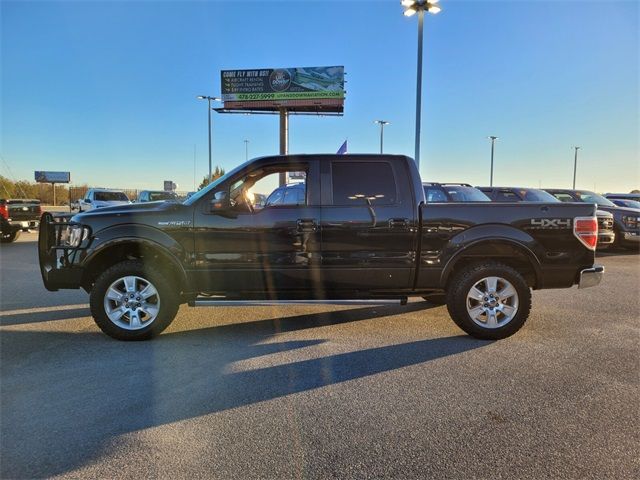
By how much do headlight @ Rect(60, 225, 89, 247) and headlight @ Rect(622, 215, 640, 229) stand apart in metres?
14.5

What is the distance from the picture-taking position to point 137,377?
3.84m

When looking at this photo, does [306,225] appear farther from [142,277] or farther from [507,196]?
[507,196]

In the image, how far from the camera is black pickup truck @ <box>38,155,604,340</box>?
484 centimetres

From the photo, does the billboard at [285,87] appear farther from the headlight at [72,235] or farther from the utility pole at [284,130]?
the headlight at [72,235]

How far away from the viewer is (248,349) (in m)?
4.56

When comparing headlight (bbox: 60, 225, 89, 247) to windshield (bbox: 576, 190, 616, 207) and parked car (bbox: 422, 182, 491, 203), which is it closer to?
parked car (bbox: 422, 182, 491, 203)

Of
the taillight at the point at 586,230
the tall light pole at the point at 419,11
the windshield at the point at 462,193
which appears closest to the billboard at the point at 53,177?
the tall light pole at the point at 419,11

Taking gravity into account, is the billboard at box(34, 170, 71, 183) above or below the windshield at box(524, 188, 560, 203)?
above

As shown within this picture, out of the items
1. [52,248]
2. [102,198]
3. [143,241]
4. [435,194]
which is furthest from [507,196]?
[102,198]

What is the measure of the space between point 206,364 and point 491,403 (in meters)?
2.56

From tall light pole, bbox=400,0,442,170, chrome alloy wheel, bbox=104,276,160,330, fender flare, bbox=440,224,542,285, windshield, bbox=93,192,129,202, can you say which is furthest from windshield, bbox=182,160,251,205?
windshield, bbox=93,192,129,202

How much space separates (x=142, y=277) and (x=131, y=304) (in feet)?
1.07

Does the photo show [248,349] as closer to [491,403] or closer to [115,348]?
[115,348]

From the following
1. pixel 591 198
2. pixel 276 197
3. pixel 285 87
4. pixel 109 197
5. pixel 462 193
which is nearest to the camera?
pixel 276 197
